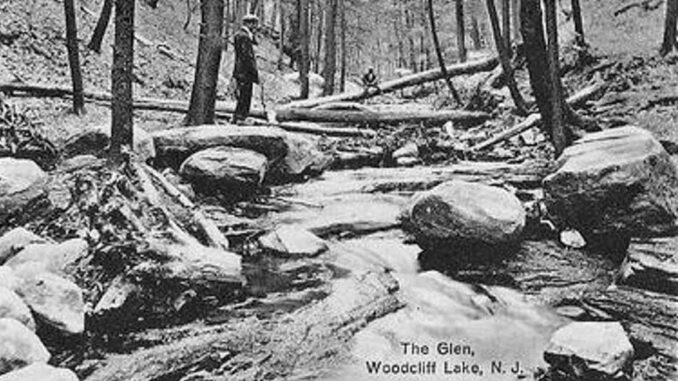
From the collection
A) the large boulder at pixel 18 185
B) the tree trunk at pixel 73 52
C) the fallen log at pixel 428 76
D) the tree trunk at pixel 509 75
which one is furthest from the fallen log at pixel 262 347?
the fallen log at pixel 428 76

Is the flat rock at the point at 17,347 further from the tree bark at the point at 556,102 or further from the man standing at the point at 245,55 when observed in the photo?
the man standing at the point at 245,55

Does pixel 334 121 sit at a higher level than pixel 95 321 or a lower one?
higher

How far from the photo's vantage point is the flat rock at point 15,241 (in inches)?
253

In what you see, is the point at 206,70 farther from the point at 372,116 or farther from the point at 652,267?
the point at 652,267

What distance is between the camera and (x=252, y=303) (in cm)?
650

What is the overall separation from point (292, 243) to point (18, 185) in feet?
10.2

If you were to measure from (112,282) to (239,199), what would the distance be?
4508mm

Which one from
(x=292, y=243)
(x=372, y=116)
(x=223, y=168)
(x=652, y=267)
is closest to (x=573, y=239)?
(x=652, y=267)

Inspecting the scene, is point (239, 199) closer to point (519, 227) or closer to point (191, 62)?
point (519, 227)

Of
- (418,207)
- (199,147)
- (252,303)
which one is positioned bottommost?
(252,303)

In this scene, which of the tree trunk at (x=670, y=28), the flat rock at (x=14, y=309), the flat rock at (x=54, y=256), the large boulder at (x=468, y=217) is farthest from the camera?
the tree trunk at (x=670, y=28)

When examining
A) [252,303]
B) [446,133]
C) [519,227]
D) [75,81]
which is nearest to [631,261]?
[519,227]

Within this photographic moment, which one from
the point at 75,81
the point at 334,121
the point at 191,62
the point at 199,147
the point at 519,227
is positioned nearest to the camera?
the point at 519,227

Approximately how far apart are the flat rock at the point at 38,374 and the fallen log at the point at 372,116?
1274 centimetres
